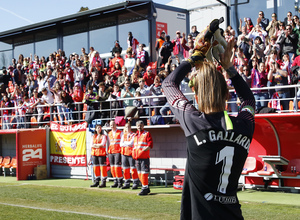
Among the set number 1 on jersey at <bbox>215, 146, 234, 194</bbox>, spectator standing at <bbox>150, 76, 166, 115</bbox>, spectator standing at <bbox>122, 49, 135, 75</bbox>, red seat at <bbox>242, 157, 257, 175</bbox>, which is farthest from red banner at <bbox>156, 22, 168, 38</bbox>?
number 1 on jersey at <bbox>215, 146, 234, 194</bbox>

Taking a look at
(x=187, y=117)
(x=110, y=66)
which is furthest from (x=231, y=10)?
(x=187, y=117)

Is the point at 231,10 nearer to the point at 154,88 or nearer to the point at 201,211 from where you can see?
the point at 154,88

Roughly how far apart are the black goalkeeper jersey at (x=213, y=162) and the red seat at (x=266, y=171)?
9864 mm

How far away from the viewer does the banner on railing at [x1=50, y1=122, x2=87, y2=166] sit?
681 inches

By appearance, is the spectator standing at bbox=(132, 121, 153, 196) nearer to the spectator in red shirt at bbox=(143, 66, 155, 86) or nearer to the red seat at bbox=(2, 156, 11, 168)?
the spectator in red shirt at bbox=(143, 66, 155, 86)

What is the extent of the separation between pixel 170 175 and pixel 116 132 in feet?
7.94

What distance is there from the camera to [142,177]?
1288 cm

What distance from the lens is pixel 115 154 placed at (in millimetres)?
14375

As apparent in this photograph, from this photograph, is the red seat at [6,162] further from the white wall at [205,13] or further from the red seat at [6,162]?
the white wall at [205,13]

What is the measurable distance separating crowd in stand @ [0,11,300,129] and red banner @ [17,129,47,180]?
1028 mm

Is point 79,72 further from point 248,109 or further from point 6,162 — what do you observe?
point 248,109

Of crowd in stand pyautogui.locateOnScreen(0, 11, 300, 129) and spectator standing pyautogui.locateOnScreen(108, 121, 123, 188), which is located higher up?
crowd in stand pyautogui.locateOnScreen(0, 11, 300, 129)

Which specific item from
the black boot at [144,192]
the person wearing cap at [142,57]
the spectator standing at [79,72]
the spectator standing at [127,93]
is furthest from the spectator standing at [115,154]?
the spectator standing at [79,72]

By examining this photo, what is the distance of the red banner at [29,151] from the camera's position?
1780 cm
